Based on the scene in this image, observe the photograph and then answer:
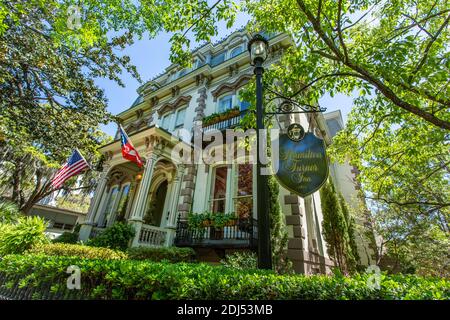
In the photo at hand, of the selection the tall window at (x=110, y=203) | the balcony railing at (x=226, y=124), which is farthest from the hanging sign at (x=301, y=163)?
the tall window at (x=110, y=203)

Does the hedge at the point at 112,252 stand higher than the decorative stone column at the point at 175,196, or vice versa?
the decorative stone column at the point at 175,196

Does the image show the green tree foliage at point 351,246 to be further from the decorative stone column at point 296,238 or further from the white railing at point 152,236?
the white railing at point 152,236

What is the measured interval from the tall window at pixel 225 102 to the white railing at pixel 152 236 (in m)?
7.06

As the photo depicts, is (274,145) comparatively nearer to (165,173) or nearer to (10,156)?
(165,173)

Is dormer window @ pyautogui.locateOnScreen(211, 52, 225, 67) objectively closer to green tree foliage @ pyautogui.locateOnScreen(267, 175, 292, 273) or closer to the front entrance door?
the front entrance door

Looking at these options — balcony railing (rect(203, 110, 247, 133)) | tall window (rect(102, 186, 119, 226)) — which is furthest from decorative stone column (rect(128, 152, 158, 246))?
tall window (rect(102, 186, 119, 226))

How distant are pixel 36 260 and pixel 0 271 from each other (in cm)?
150

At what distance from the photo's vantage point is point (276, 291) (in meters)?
2.28

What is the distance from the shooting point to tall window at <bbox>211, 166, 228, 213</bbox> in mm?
9922

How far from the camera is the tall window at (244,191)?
8914mm

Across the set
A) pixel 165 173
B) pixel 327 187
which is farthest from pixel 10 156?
pixel 327 187

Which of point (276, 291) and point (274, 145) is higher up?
point (274, 145)

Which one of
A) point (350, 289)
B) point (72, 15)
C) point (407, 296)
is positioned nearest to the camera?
point (407, 296)

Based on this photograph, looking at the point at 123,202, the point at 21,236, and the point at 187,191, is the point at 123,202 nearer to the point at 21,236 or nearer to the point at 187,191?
the point at 187,191
